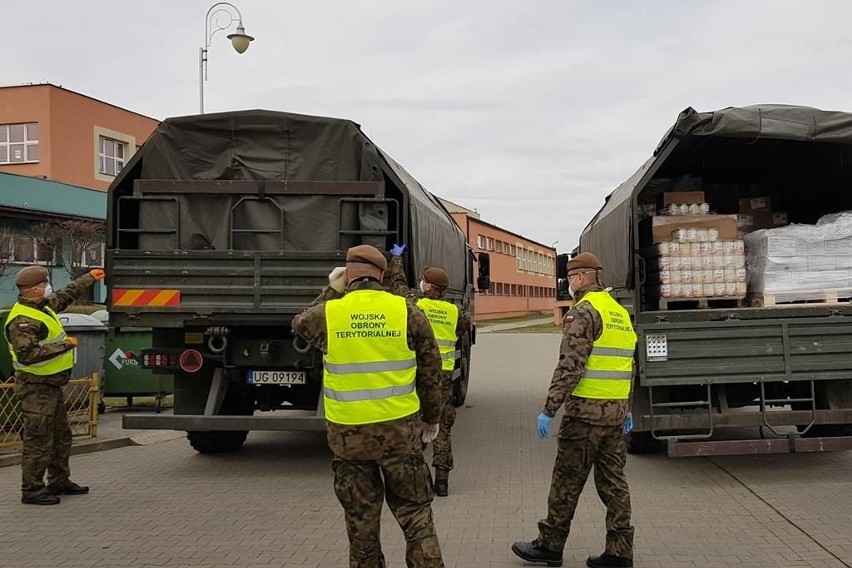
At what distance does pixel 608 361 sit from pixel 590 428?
0.43 meters

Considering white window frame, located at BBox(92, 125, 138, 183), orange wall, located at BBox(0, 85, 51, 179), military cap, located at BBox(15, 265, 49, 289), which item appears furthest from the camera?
white window frame, located at BBox(92, 125, 138, 183)

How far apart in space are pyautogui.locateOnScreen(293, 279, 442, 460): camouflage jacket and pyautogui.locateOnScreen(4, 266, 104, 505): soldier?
3.71 metres

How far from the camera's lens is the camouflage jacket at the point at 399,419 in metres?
4.05

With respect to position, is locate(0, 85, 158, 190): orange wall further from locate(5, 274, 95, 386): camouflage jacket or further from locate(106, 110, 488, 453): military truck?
locate(5, 274, 95, 386): camouflage jacket

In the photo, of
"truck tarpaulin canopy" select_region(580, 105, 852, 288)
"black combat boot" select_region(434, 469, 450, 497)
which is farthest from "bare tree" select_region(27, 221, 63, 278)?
"truck tarpaulin canopy" select_region(580, 105, 852, 288)

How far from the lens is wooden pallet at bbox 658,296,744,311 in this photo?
7551 mm

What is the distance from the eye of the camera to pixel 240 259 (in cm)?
751

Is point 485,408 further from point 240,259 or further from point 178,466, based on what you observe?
point 240,259

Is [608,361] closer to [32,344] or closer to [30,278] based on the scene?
[32,344]

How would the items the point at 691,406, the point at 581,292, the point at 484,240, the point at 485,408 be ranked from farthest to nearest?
the point at 484,240 → the point at 485,408 → the point at 691,406 → the point at 581,292

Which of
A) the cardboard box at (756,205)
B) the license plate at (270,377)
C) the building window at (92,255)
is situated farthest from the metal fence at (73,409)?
the building window at (92,255)

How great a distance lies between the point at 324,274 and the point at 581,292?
9.13 ft

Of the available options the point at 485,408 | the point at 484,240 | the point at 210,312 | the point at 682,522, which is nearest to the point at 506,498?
the point at 682,522

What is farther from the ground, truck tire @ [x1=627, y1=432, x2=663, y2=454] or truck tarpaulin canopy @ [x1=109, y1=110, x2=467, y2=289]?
truck tarpaulin canopy @ [x1=109, y1=110, x2=467, y2=289]
